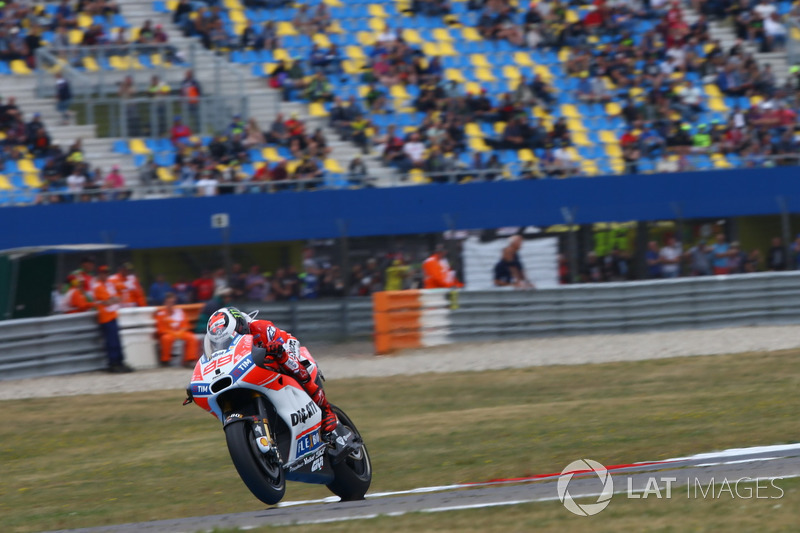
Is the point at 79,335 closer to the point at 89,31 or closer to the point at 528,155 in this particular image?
the point at 89,31

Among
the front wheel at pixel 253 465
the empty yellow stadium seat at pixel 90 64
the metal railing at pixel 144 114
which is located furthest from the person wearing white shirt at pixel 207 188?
the front wheel at pixel 253 465

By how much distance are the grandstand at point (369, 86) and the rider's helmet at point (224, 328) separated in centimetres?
1296

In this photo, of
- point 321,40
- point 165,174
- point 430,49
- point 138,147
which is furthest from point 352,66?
point 165,174

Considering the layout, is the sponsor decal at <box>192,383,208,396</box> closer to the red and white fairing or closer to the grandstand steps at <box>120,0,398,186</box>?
the red and white fairing

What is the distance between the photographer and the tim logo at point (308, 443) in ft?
23.1

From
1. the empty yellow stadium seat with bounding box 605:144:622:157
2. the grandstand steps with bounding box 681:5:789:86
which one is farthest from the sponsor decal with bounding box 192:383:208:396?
the grandstand steps with bounding box 681:5:789:86

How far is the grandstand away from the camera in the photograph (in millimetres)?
21016

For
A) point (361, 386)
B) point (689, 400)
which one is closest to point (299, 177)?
point (361, 386)

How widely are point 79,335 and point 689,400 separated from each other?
28.8 ft

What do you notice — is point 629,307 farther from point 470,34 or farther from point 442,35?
point 470,34

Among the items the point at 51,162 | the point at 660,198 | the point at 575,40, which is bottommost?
the point at 660,198

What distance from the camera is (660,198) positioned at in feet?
69.6

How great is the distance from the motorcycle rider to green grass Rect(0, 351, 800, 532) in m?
1.07

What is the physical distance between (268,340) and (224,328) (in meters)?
0.28
